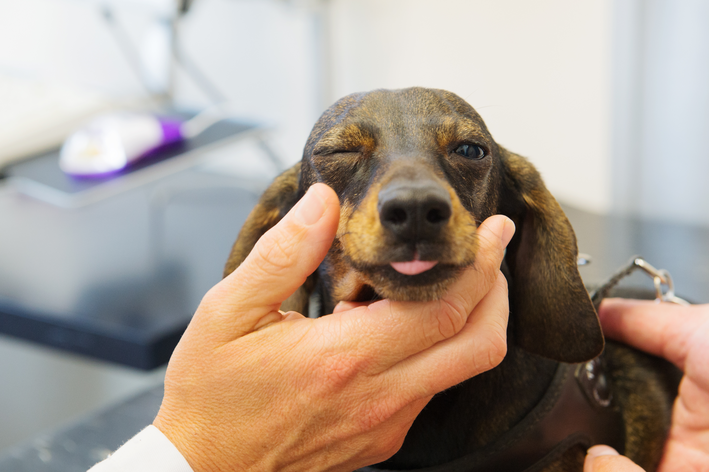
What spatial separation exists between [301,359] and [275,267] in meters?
0.12

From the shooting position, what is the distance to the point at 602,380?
Result: 118 centimetres

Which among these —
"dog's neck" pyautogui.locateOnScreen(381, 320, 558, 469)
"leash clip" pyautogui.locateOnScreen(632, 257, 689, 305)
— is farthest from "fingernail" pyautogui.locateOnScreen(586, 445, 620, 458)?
"leash clip" pyautogui.locateOnScreen(632, 257, 689, 305)

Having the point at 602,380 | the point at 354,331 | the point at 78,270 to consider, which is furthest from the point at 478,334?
the point at 78,270

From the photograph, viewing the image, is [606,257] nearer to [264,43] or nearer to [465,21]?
[465,21]

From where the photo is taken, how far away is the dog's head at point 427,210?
79 cm

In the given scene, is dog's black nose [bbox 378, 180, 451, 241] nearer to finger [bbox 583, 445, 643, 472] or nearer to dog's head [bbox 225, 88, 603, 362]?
dog's head [bbox 225, 88, 603, 362]

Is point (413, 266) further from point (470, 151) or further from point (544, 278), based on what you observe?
point (544, 278)

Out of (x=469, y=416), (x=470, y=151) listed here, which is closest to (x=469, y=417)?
(x=469, y=416)

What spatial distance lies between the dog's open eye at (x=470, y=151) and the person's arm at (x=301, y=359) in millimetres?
270

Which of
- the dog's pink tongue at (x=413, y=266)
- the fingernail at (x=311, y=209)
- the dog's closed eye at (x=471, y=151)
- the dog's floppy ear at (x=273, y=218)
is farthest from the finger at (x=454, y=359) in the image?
the dog's floppy ear at (x=273, y=218)

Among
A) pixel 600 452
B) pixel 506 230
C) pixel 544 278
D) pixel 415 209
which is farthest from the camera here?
pixel 544 278

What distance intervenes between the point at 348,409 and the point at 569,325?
0.49 m

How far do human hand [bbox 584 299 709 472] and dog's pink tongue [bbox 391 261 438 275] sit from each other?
683 mm

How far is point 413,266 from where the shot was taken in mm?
797
